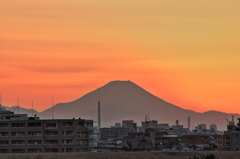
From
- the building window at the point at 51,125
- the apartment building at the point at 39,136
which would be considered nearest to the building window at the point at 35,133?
the apartment building at the point at 39,136

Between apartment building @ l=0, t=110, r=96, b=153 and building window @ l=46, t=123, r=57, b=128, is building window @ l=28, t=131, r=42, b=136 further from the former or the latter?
building window @ l=46, t=123, r=57, b=128

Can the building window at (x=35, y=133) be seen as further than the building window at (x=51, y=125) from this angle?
No

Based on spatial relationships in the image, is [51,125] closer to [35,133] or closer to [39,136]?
[39,136]

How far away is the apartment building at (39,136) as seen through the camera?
16550 cm

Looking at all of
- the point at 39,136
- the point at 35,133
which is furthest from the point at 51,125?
the point at 35,133

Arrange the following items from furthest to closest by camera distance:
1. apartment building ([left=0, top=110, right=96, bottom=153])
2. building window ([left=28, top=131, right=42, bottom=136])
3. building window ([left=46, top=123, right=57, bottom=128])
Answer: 1. building window ([left=46, top=123, right=57, bottom=128])
2. building window ([left=28, top=131, right=42, bottom=136])
3. apartment building ([left=0, top=110, right=96, bottom=153])

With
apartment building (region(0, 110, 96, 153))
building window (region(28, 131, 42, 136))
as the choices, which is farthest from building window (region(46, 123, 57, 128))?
building window (region(28, 131, 42, 136))

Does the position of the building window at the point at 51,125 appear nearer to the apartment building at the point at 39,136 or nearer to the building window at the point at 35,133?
the apartment building at the point at 39,136

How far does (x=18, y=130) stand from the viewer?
167 metres

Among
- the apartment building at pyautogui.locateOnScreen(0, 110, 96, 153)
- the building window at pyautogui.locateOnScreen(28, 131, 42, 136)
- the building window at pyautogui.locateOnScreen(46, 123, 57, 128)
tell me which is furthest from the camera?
the building window at pyautogui.locateOnScreen(46, 123, 57, 128)

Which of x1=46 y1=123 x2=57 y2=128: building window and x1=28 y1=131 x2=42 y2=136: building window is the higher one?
x1=46 y1=123 x2=57 y2=128: building window

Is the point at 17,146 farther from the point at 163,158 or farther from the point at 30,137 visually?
the point at 163,158

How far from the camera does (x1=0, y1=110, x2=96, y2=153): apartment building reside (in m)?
166

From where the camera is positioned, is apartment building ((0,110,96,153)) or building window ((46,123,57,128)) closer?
apartment building ((0,110,96,153))
